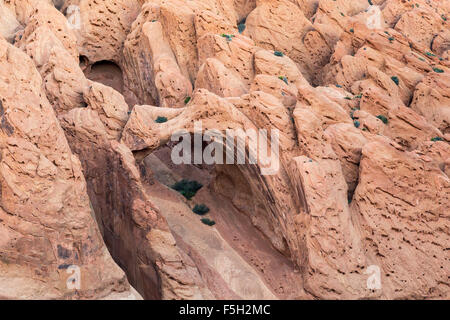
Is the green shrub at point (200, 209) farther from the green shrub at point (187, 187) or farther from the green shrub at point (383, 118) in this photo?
the green shrub at point (383, 118)

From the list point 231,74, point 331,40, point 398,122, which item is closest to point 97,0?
point 231,74

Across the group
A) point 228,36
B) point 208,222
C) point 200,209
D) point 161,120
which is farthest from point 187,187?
point 228,36

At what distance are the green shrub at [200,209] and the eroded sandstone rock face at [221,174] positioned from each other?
20.6 inches

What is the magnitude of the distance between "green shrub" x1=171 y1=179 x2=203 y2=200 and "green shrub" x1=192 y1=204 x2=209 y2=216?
1.02 metres

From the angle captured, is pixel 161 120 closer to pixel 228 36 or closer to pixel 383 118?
pixel 228 36

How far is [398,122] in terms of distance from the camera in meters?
29.2

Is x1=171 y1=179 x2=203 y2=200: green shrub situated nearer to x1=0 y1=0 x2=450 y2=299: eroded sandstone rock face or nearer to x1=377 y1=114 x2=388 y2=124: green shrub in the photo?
x1=0 y1=0 x2=450 y2=299: eroded sandstone rock face

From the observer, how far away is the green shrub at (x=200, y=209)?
94.7 ft

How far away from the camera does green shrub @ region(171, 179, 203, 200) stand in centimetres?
2998

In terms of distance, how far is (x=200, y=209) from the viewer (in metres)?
29.0

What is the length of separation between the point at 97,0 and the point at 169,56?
28.2 feet

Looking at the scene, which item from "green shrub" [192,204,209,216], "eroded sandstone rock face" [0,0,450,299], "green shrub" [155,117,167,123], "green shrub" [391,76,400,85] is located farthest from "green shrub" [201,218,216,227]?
"green shrub" [391,76,400,85]

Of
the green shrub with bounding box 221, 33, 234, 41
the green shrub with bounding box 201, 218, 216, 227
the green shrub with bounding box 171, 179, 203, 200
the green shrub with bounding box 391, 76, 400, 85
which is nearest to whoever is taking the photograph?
the green shrub with bounding box 201, 218, 216, 227


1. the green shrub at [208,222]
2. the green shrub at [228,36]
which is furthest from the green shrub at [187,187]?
the green shrub at [228,36]
